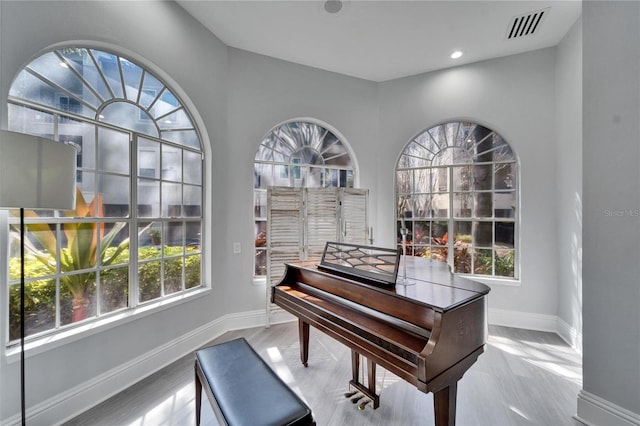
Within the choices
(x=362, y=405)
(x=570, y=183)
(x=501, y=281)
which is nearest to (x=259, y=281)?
(x=362, y=405)

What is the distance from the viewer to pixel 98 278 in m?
2.17

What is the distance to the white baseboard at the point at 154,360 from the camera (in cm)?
179

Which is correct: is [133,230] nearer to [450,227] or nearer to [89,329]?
[89,329]

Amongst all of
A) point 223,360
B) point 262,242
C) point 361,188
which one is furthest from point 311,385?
point 361,188

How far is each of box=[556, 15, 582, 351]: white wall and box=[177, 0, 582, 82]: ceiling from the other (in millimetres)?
372

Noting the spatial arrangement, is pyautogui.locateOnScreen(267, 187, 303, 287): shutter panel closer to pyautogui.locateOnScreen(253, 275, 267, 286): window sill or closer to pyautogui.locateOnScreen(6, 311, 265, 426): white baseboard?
pyautogui.locateOnScreen(253, 275, 267, 286): window sill

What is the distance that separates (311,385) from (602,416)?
2.00 meters

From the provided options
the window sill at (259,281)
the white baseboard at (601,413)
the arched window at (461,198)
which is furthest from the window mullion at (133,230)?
the white baseboard at (601,413)

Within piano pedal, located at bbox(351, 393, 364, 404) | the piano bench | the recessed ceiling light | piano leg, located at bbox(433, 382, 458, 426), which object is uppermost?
the recessed ceiling light

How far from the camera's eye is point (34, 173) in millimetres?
1312

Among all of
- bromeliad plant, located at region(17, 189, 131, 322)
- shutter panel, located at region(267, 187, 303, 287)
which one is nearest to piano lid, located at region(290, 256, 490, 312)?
shutter panel, located at region(267, 187, 303, 287)

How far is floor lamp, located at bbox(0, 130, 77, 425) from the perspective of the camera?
4.09ft

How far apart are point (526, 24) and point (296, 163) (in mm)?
3044

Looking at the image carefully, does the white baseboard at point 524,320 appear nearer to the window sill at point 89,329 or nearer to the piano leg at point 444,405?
the piano leg at point 444,405
